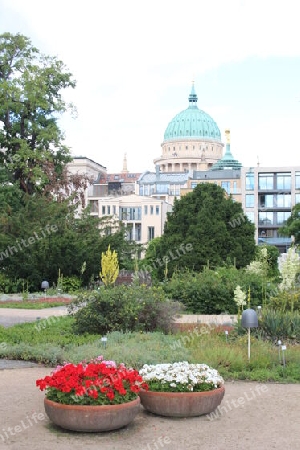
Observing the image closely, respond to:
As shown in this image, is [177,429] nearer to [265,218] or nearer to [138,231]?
[265,218]

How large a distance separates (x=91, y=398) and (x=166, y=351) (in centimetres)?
442

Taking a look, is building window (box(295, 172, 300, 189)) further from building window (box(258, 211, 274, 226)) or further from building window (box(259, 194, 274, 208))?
building window (box(258, 211, 274, 226))

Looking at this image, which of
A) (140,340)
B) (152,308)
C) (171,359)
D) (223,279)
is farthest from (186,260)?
(171,359)

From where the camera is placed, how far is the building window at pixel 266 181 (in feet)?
312

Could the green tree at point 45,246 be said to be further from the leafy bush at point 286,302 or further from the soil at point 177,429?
the soil at point 177,429

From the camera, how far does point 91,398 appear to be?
785 cm

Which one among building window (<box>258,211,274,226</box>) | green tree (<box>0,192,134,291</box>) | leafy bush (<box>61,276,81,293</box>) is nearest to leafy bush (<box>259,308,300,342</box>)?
green tree (<box>0,192,134,291</box>)

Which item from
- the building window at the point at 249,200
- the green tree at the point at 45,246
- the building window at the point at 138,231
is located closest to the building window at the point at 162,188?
the building window at the point at 138,231

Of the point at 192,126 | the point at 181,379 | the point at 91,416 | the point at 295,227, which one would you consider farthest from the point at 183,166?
the point at 91,416

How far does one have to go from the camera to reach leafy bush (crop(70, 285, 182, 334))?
15422mm

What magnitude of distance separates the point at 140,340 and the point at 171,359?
212cm

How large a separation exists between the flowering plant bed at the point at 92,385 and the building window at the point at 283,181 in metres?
88.5

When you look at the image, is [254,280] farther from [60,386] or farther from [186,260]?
[60,386]

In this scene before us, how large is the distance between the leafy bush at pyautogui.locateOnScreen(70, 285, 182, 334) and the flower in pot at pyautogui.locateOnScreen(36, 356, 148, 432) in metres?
7.01
